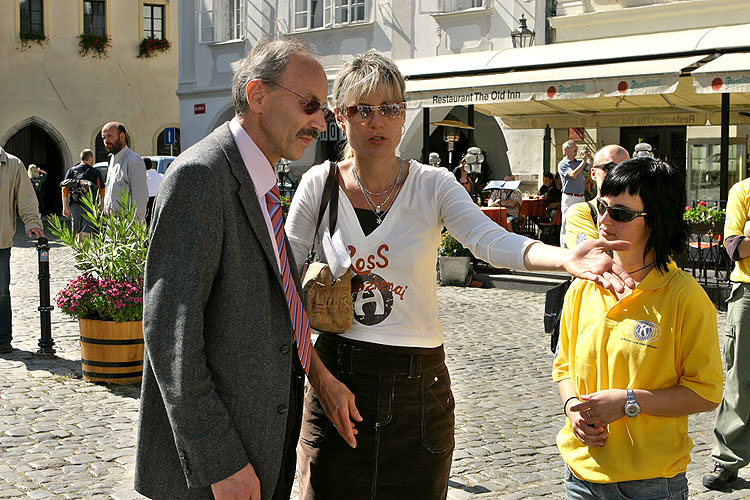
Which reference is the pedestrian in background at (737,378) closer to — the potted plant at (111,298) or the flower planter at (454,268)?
the potted plant at (111,298)

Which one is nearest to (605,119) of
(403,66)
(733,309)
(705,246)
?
(403,66)

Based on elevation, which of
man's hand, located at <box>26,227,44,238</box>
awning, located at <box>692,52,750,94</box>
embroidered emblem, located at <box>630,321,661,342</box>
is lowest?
embroidered emblem, located at <box>630,321,661,342</box>

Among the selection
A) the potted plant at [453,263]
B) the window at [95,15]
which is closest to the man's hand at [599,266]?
the potted plant at [453,263]

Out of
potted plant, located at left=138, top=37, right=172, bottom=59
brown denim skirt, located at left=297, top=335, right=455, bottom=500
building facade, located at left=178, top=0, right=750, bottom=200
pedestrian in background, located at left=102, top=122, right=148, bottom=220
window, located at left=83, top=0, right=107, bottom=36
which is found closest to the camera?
brown denim skirt, located at left=297, top=335, right=455, bottom=500

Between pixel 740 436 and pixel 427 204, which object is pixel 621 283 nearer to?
pixel 427 204

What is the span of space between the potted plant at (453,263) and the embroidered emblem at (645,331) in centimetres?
1081

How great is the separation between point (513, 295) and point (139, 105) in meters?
25.1

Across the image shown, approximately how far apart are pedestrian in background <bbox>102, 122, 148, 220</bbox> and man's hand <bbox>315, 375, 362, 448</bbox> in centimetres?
694

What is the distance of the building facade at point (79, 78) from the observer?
1284 inches

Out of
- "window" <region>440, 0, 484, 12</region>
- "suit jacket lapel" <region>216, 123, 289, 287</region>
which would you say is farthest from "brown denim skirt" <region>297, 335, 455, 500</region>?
"window" <region>440, 0, 484, 12</region>

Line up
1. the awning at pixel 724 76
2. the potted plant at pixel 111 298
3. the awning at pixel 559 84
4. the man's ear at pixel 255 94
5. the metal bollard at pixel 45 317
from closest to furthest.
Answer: the man's ear at pixel 255 94 < the potted plant at pixel 111 298 < the metal bollard at pixel 45 317 < the awning at pixel 724 76 < the awning at pixel 559 84

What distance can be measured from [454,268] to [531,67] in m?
4.39

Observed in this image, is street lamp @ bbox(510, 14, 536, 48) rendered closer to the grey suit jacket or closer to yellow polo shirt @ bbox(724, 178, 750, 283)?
yellow polo shirt @ bbox(724, 178, 750, 283)

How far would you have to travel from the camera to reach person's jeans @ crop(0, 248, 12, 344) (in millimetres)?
8461
